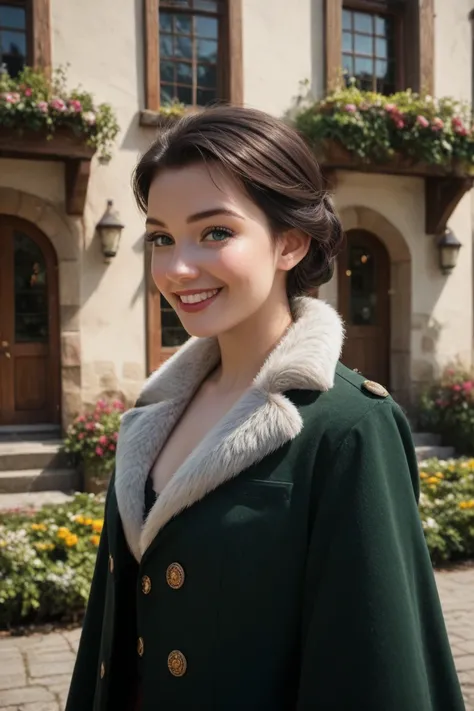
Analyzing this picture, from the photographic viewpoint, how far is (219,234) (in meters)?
1.34

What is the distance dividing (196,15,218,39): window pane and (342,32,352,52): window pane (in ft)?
5.35

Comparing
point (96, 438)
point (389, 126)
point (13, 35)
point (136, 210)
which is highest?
point (13, 35)

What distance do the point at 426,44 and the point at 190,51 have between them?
9.51 feet

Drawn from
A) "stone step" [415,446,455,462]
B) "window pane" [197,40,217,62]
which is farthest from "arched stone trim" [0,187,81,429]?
Answer: "stone step" [415,446,455,462]

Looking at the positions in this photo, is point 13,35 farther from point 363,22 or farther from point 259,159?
point 259,159

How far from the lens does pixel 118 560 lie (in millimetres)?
1512

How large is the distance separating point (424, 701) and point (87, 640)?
0.81 metres

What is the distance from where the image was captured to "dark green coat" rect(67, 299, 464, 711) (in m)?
1.17

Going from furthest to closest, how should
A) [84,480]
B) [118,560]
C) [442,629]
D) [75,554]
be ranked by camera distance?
1. [84,480]
2. [75,554]
3. [118,560]
4. [442,629]

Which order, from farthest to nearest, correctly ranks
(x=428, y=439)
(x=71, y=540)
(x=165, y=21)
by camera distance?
(x=428, y=439)
(x=165, y=21)
(x=71, y=540)

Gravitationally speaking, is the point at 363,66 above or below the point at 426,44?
below

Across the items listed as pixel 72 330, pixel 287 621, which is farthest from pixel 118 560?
pixel 72 330

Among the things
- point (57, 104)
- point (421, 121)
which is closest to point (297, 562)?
point (57, 104)

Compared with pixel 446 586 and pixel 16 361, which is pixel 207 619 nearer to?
pixel 446 586
